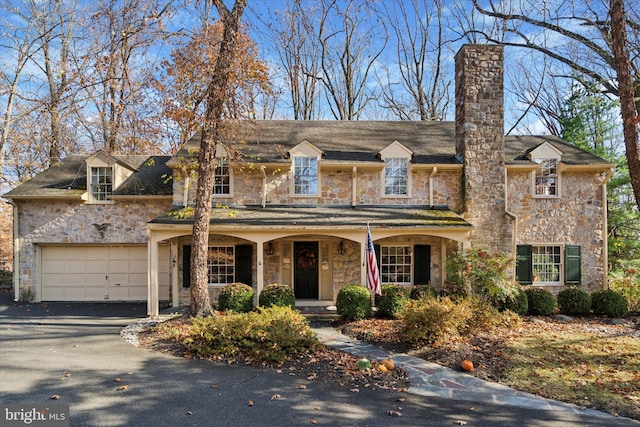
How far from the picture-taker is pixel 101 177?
44.5 ft

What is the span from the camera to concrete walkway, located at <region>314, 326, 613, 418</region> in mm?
5102

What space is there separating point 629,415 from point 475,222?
8.00m

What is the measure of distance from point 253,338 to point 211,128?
5.09m

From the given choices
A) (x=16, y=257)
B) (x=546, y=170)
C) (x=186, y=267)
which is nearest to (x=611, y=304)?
(x=546, y=170)

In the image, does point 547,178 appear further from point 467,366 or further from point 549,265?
point 467,366

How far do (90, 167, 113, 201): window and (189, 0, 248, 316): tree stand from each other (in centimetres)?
651

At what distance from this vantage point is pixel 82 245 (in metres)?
13.4

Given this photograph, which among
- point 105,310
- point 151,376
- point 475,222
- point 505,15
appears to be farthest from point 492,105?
point 105,310

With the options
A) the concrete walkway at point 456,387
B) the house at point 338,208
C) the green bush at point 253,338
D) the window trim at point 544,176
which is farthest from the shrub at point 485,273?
the green bush at point 253,338

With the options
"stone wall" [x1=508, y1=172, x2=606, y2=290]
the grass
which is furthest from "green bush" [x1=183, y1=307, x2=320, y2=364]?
"stone wall" [x1=508, y1=172, x2=606, y2=290]

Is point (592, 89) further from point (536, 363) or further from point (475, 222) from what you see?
point (536, 363)

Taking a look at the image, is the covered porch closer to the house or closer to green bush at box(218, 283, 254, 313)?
the house

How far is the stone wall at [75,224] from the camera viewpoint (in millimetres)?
13180

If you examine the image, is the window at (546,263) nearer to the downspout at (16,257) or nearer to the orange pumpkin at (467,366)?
the orange pumpkin at (467,366)
